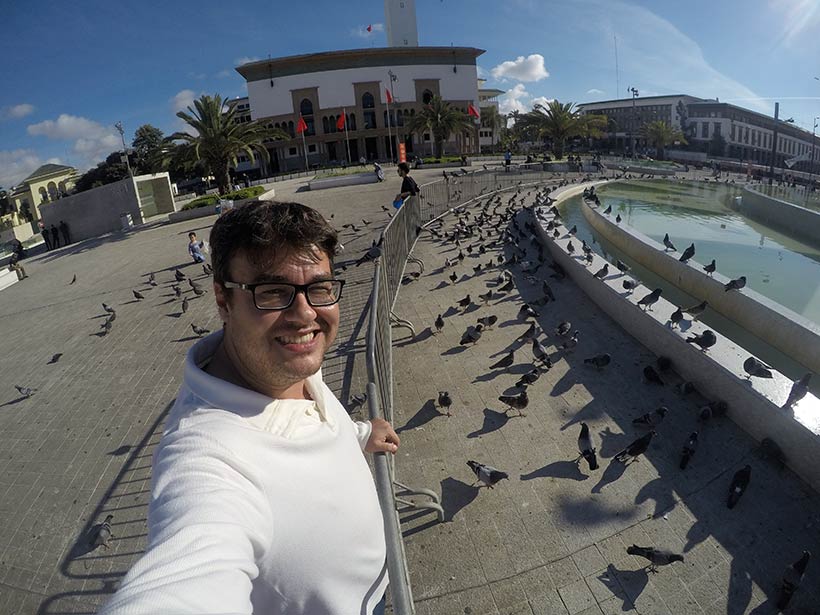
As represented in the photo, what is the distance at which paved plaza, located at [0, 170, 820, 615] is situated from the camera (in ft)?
13.0

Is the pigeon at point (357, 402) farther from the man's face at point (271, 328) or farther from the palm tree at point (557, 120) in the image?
the palm tree at point (557, 120)

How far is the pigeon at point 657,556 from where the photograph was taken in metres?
3.89

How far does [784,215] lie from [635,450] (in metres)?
19.3

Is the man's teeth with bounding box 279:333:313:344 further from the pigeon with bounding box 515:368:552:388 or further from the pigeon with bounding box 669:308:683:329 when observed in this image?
the pigeon with bounding box 669:308:683:329

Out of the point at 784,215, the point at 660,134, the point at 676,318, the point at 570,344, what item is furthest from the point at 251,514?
the point at 660,134

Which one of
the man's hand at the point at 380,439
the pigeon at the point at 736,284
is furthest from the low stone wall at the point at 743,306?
the man's hand at the point at 380,439

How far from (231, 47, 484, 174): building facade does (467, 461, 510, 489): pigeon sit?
64.4 metres

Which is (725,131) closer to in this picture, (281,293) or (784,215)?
(784,215)

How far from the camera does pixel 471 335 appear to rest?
799 cm

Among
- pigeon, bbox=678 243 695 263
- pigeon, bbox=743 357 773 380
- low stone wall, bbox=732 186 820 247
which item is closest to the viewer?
pigeon, bbox=743 357 773 380

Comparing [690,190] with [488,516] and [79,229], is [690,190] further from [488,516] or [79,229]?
[79,229]

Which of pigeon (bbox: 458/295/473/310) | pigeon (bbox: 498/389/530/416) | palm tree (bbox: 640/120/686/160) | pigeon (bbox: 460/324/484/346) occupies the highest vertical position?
palm tree (bbox: 640/120/686/160)

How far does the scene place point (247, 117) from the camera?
80375mm

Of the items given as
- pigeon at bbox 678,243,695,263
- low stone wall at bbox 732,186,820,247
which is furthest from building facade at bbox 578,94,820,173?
pigeon at bbox 678,243,695,263
